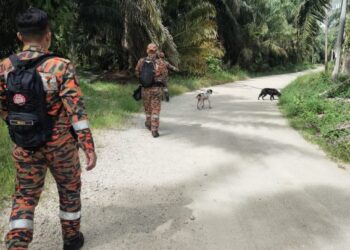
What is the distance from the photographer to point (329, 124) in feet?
31.7

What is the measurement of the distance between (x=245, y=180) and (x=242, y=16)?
89.9ft

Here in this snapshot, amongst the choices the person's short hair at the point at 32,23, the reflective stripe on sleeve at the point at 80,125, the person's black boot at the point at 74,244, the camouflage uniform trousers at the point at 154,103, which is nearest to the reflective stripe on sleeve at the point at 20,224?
the person's black boot at the point at 74,244

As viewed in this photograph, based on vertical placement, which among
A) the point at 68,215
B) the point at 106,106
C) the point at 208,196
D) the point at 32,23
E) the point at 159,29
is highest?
the point at 159,29

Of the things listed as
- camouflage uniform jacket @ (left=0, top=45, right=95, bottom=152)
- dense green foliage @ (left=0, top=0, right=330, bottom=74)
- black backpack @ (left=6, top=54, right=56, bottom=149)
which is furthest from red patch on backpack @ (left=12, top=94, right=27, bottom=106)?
dense green foliage @ (left=0, top=0, right=330, bottom=74)

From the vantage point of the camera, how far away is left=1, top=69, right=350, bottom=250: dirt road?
14.0 ft

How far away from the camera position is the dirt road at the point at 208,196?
4.25 meters

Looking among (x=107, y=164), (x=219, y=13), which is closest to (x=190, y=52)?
(x=219, y=13)

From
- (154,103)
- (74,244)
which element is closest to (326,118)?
(154,103)

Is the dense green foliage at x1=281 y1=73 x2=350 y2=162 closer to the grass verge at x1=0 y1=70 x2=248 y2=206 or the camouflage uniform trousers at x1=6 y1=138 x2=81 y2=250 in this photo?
the grass verge at x1=0 y1=70 x2=248 y2=206

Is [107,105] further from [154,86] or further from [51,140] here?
[51,140]

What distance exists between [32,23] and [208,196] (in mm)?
3053

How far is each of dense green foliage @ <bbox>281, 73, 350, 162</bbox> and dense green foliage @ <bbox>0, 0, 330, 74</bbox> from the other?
227 inches

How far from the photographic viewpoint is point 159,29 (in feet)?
54.8

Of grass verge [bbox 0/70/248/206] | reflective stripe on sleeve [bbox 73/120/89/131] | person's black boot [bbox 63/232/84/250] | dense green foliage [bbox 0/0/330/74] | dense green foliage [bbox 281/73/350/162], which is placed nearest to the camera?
reflective stripe on sleeve [bbox 73/120/89/131]
